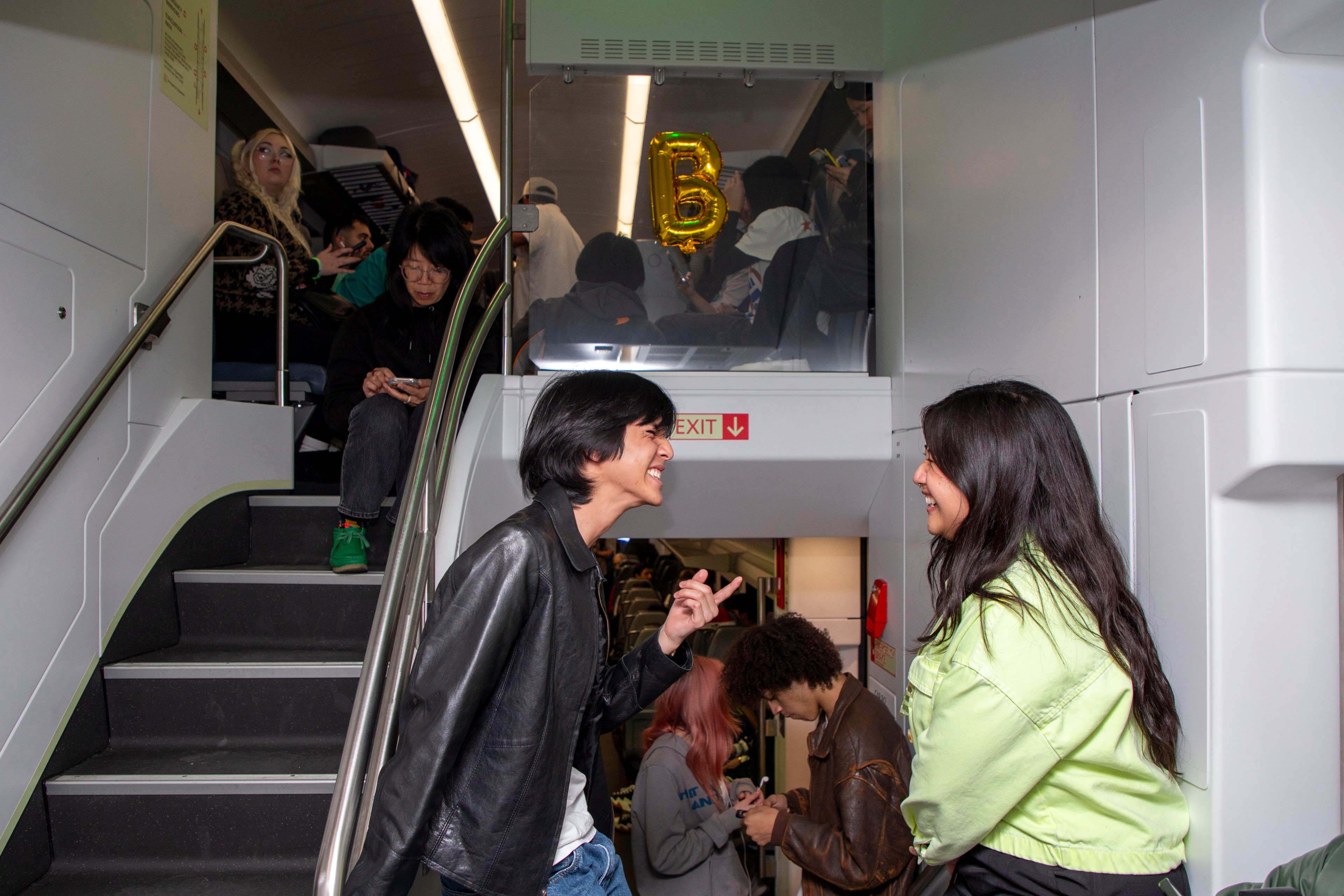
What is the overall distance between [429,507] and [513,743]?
1075 mm

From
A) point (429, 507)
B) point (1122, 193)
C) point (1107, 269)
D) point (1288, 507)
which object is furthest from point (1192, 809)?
point (429, 507)

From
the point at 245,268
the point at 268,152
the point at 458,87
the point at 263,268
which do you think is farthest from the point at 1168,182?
the point at 458,87

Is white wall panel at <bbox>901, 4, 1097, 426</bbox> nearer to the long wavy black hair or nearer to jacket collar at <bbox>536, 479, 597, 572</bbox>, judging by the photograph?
the long wavy black hair

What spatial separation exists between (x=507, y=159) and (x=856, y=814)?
9.45 feet

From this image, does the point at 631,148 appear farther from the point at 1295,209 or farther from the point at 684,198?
the point at 1295,209

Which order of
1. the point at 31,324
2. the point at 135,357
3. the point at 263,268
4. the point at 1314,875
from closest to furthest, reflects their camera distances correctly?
the point at 1314,875 < the point at 31,324 < the point at 135,357 < the point at 263,268

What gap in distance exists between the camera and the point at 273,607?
3.08m

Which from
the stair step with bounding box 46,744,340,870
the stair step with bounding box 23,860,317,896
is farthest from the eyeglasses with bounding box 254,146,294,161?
the stair step with bounding box 23,860,317,896

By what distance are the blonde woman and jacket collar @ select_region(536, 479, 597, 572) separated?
2773 millimetres

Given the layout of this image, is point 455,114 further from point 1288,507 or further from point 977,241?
point 1288,507

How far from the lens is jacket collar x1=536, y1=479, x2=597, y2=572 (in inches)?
58.2

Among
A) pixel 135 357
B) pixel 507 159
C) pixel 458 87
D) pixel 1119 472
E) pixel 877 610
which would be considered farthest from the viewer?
pixel 458 87

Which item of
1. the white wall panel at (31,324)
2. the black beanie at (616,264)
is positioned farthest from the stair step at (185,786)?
the black beanie at (616,264)

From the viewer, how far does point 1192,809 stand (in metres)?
1.45
